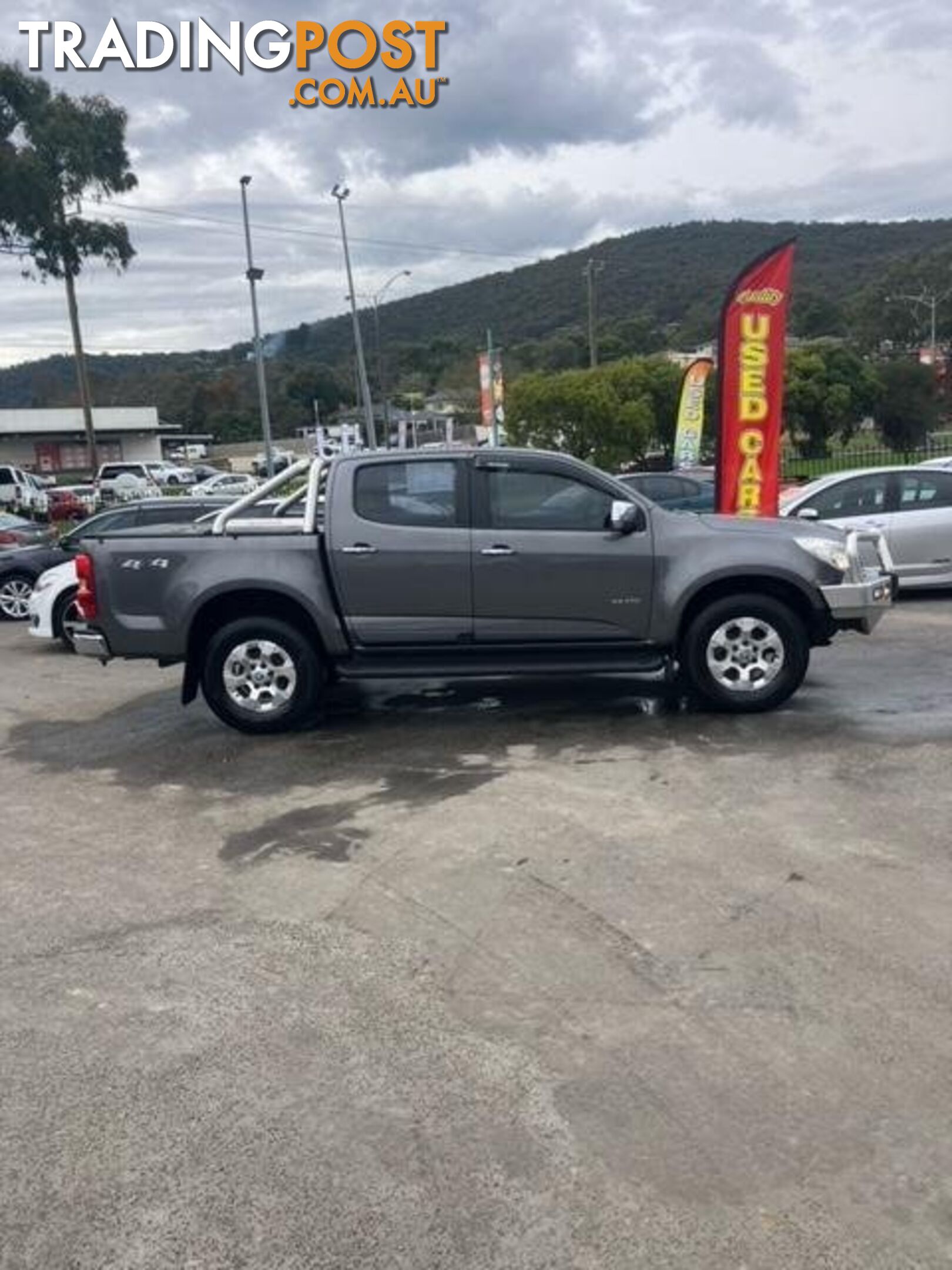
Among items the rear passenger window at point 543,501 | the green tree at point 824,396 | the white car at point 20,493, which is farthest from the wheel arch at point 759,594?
the green tree at point 824,396

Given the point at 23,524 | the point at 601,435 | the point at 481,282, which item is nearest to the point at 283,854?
the point at 23,524

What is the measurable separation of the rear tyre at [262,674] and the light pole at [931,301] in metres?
64.0

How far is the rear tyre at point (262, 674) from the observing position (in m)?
8.39

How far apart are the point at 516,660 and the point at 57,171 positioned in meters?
33.4

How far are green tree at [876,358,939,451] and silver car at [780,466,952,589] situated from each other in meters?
42.2

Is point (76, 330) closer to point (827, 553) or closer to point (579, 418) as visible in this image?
point (579, 418)

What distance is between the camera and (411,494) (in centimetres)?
847

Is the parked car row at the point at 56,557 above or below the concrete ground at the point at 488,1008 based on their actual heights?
above

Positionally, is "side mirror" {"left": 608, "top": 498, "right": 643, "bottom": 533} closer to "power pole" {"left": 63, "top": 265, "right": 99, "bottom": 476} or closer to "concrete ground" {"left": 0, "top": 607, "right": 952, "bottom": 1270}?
"concrete ground" {"left": 0, "top": 607, "right": 952, "bottom": 1270}

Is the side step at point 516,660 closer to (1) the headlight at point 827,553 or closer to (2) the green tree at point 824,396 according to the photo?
(1) the headlight at point 827,553

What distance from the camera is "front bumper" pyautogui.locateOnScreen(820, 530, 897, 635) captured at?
8.33 meters

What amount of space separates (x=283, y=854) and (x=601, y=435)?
36.8 metres

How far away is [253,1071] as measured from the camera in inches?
153

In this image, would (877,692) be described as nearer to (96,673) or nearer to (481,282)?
(96,673)
